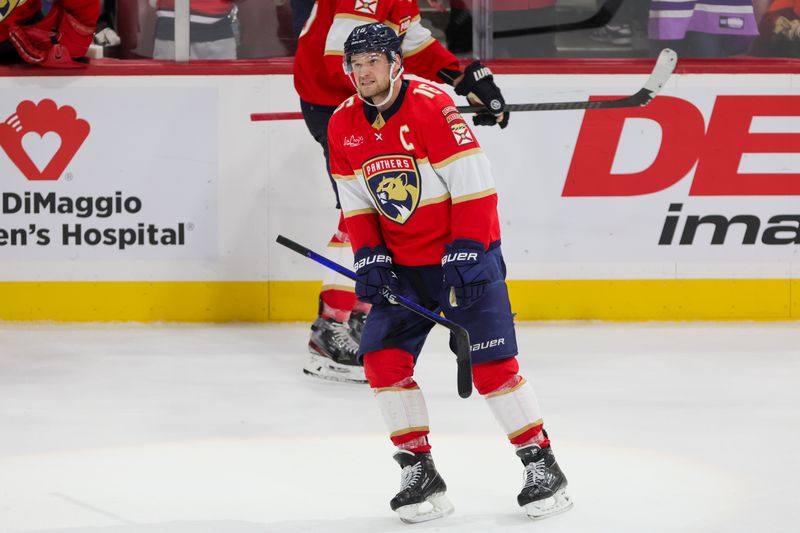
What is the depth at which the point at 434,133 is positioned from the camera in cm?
279

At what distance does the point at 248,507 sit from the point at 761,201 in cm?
318

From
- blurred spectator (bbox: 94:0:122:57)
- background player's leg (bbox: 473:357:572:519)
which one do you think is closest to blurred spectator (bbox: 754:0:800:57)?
blurred spectator (bbox: 94:0:122:57)

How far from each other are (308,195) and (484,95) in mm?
1540

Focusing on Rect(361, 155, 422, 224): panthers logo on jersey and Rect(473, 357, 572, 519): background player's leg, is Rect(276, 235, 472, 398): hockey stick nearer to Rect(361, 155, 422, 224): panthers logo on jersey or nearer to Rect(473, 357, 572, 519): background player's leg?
Rect(473, 357, 572, 519): background player's leg

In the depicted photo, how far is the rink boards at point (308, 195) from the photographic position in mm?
5281

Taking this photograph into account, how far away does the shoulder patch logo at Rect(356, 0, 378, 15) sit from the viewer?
404 cm

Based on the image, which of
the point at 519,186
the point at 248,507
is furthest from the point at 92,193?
the point at 248,507

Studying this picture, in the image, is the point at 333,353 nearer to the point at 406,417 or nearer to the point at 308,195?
the point at 308,195

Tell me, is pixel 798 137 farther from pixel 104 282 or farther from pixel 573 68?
pixel 104 282

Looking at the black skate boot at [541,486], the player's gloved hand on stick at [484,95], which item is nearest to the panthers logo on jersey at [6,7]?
the player's gloved hand on stick at [484,95]

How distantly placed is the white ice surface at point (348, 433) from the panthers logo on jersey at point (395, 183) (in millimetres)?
675

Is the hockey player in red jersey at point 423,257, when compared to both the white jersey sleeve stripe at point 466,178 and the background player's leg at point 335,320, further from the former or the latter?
the background player's leg at point 335,320

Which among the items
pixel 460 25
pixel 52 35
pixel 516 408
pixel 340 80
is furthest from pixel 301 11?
pixel 516 408

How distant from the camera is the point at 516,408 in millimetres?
2809
